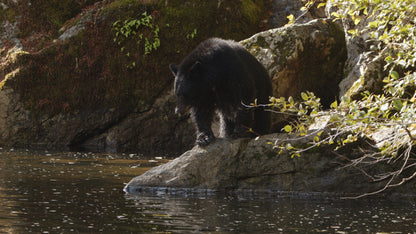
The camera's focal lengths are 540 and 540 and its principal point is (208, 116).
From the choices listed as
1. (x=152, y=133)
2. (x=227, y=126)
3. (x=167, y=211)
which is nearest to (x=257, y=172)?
(x=227, y=126)

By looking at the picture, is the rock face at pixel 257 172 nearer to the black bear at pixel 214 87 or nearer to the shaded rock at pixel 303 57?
the black bear at pixel 214 87

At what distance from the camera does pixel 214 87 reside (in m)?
8.51

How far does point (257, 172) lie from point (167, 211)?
2.12 m

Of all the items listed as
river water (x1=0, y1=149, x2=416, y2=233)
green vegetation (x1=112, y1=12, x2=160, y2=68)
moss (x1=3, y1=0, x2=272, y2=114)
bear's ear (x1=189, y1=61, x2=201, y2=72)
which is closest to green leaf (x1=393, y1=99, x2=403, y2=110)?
river water (x1=0, y1=149, x2=416, y2=233)

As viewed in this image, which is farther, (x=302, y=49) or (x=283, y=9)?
(x=283, y=9)

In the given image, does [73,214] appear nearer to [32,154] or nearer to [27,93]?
[32,154]

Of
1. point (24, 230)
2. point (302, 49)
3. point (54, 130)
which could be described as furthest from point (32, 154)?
point (24, 230)

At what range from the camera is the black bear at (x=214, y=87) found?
8.37m

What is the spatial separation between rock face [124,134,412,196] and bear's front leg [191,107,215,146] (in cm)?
27

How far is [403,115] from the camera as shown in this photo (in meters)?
5.34

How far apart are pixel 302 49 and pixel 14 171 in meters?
7.48

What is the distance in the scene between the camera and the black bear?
837cm

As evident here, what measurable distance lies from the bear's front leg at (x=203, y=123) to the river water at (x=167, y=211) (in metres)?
1.08

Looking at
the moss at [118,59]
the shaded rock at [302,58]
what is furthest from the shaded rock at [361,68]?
the moss at [118,59]
